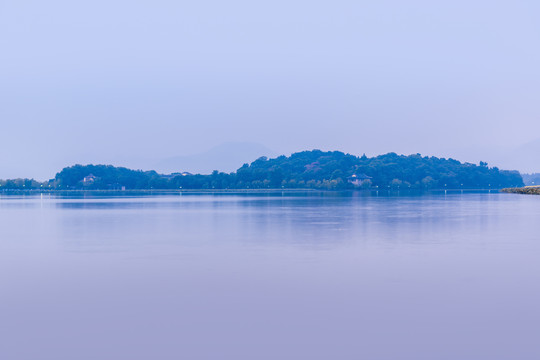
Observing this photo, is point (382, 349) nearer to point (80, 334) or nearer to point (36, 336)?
point (80, 334)

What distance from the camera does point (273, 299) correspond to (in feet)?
37.0

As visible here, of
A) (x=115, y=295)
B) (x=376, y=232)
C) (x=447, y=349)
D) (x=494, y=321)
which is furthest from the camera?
(x=376, y=232)

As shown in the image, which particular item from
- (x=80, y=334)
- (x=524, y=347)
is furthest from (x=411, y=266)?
(x=80, y=334)

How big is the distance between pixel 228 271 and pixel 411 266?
4.91m

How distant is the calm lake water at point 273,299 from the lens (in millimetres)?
8070

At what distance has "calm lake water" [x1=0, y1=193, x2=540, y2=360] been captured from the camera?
8.07m

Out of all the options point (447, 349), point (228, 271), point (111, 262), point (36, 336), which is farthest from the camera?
point (111, 262)

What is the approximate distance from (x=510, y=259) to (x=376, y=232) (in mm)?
8652

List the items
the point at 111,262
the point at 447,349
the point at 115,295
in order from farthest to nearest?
the point at 111,262 < the point at 115,295 < the point at 447,349

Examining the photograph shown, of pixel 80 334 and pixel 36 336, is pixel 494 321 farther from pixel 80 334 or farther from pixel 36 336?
pixel 36 336

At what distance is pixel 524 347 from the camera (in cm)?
800

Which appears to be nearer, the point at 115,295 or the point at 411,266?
the point at 115,295

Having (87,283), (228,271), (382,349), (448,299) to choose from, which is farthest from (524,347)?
(87,283)

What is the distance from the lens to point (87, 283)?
43.7 ft
